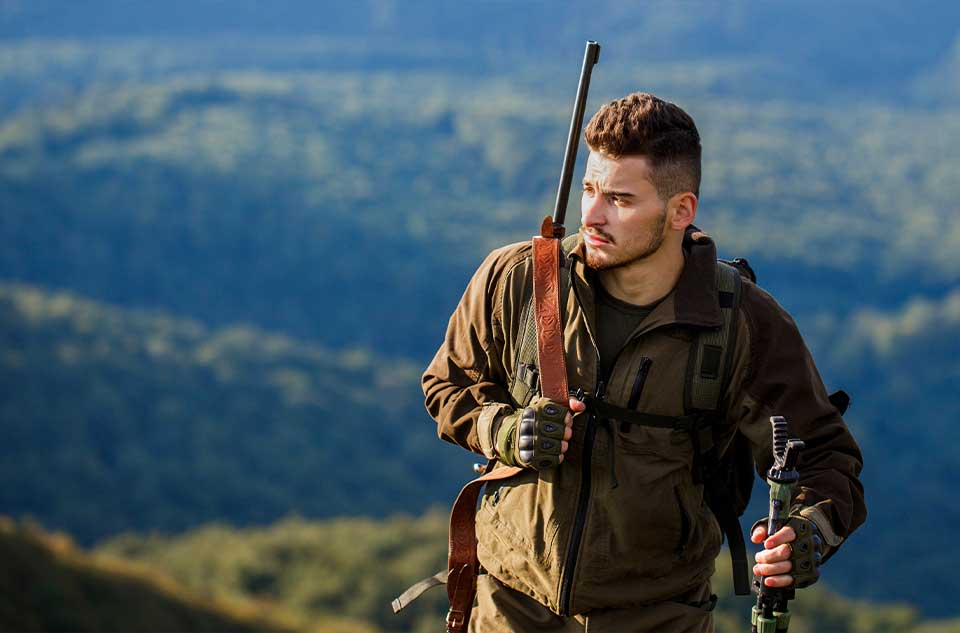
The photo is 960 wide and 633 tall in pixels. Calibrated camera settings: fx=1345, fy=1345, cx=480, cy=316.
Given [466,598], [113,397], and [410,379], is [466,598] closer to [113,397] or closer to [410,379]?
[113,397]

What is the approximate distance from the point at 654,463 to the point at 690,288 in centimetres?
53

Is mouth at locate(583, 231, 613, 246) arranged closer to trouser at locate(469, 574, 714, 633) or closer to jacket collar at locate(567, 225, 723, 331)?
jacket collar at locate(567, 225, 723, 331)

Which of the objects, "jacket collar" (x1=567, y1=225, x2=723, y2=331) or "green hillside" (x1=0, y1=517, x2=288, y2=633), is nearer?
"jacket collar" (x1=567, y1=225, x2=723, y2=331)

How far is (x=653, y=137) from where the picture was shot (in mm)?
3965

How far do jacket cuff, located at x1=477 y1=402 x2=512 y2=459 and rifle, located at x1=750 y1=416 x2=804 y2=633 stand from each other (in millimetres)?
805

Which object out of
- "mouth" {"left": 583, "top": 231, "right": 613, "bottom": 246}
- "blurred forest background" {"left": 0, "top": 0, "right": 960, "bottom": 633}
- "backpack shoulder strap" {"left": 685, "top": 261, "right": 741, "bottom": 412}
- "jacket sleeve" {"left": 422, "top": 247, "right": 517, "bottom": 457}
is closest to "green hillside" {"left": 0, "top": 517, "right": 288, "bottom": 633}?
"blurred forest background" {"left": 0, "top": 0, "right": 960, "bottom": 633}

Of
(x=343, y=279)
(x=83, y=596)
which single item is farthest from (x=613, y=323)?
(x=343, y=279)

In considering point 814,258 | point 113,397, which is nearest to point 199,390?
point 113,397

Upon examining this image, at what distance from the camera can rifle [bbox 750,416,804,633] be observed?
11.9ft

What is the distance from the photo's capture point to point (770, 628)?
12.4 feet

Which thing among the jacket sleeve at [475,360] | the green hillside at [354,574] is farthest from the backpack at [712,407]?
the green hillside at [354,574]

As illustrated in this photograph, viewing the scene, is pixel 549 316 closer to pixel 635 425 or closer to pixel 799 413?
pixel 635 425

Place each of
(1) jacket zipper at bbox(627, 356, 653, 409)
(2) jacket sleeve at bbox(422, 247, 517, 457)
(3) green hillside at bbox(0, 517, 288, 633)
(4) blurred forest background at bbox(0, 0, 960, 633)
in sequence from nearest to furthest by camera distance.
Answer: (1) jacket zipper at bbox(627, 356, 653, 409) → (2) jacket sleeve at bbox(422, 247, 517, 457) → (3) green hillside at bbox(0, 517, 288, 633) → (4) blurred forest background at bbox(0, 0, 960, 633)

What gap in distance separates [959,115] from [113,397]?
12675cm
